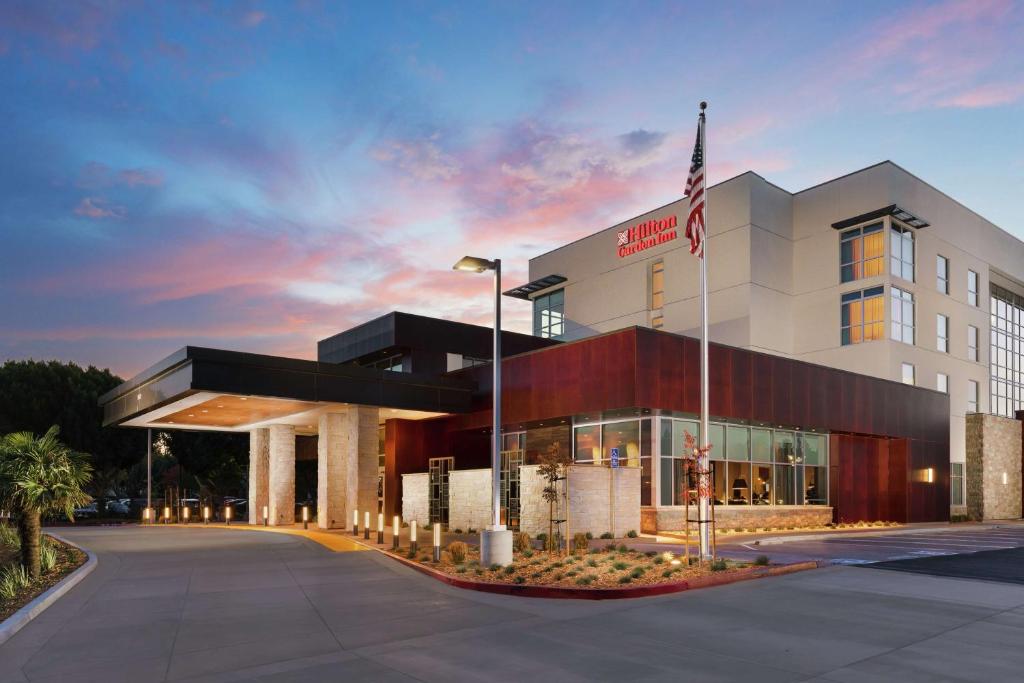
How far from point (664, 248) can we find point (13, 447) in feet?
131

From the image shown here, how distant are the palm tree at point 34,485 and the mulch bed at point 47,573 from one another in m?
0.62

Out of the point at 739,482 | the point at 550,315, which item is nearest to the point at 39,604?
the point at 739,482

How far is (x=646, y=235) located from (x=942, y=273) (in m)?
17.9

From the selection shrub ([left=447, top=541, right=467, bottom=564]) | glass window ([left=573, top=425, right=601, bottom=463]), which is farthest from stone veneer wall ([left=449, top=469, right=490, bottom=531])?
shrub ([left=447, top=541, right=467, bottom=564])

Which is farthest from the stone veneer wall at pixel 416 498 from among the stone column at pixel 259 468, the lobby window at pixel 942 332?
the lobby window at pixel 942 332

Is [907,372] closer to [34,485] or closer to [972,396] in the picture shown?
[972,396]

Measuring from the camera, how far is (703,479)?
19.6m

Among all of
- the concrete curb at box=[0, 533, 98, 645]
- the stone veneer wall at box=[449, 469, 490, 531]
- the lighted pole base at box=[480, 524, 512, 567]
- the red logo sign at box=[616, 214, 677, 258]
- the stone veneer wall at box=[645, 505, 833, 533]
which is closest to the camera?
the concrete curb at box=[0, 533, 98, 645]

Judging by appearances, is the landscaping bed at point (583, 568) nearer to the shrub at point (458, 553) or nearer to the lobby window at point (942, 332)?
the shrub at point (458, 553)

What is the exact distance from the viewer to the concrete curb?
38.5 ft

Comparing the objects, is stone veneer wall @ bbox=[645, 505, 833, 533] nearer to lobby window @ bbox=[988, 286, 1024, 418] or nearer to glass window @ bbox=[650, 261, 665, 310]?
glass window @ bbox=[650, 261, 665, 310]

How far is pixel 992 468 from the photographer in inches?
1962

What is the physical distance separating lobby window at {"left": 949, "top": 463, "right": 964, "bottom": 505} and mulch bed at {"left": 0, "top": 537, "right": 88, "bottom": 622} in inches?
1812

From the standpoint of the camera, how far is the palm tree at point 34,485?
17562mm
